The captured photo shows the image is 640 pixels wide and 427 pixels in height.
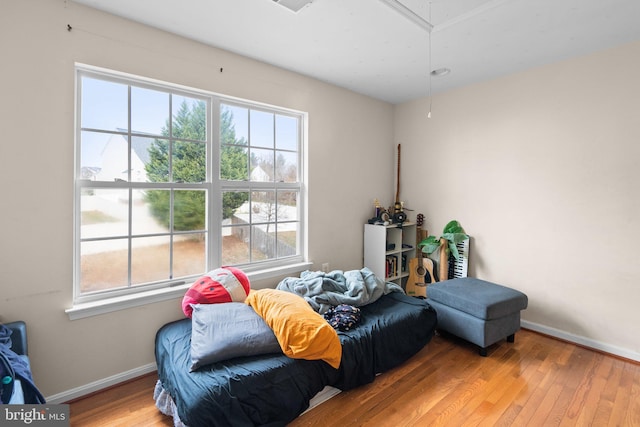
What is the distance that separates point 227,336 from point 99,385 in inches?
41.2

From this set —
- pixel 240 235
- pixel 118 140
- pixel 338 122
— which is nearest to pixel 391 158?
pixel 338 122

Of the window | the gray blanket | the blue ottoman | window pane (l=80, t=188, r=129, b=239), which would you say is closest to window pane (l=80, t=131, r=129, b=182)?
the window

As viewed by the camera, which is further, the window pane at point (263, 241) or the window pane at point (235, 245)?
the window pane at point (263, 241)

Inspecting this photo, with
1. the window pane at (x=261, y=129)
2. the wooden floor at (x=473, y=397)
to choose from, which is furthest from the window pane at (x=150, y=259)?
the window pane at (x=261, y=129)

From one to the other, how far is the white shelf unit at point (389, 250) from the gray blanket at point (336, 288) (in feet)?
2.38

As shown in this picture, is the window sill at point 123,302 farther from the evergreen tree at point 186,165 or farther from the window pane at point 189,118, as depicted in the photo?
the window pane at point 189,118

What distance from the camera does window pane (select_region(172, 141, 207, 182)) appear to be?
2410 mm

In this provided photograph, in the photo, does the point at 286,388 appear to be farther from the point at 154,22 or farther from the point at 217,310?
the point at 154,22

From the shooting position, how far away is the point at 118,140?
2174 mm

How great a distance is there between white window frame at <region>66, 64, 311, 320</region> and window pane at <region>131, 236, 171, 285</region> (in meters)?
0.06

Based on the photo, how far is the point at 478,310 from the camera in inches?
97.0

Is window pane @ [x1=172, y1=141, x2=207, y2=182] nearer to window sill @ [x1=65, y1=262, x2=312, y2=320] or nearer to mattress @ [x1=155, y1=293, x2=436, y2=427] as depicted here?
window sill @ [x1=65, y1=262, x2=312, y2=320]

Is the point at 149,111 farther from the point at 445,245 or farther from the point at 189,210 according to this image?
the point at 445,245

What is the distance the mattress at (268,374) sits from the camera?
4.99 ft
